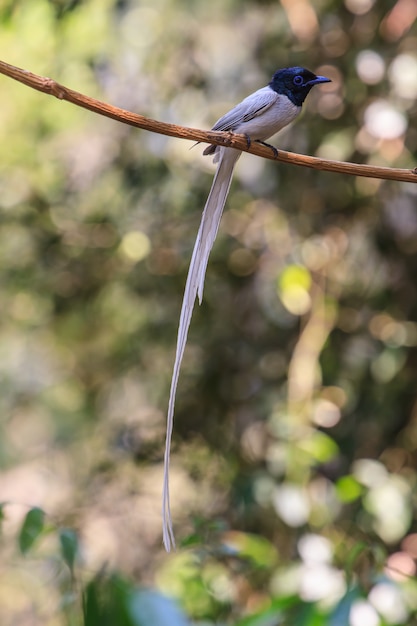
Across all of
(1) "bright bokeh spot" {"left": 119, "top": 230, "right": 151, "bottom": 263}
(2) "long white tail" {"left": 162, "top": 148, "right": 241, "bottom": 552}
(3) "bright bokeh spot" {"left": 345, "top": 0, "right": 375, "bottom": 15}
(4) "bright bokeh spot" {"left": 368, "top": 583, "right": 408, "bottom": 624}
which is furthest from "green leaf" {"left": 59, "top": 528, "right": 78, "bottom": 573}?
(3) "bright bokeh spot" {"left": 345, "top": 0, "right": 375, "bottom": 15}

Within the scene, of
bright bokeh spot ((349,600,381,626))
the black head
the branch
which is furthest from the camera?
bright bokeh spot ((349,600,381,626))

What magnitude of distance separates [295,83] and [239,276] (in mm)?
1428

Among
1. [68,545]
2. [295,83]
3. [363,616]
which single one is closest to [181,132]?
[295,83]

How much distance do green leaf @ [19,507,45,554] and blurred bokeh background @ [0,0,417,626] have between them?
107cm

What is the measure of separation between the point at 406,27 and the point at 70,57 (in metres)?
1.07

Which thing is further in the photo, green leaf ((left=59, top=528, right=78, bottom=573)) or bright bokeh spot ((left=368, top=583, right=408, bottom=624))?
bright bokeh spot ((left=368, top=583, right=408, bottom=624))

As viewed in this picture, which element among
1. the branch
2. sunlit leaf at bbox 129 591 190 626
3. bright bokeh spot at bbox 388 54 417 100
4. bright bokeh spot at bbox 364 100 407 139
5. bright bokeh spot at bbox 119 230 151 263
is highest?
bright bokeh spot at bbox 388 54 417 100

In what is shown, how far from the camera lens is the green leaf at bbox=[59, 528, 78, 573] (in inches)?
55.5

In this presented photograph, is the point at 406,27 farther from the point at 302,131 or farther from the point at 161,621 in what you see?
the point at 161,621

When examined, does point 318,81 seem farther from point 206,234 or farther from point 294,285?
point 294,285

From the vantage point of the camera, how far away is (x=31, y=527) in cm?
153

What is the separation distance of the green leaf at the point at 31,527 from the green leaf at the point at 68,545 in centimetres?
5

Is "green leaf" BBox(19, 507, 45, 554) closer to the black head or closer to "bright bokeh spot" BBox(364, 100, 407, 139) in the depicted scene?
the black head

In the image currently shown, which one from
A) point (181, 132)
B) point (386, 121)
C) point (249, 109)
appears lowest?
point (181, 132)
